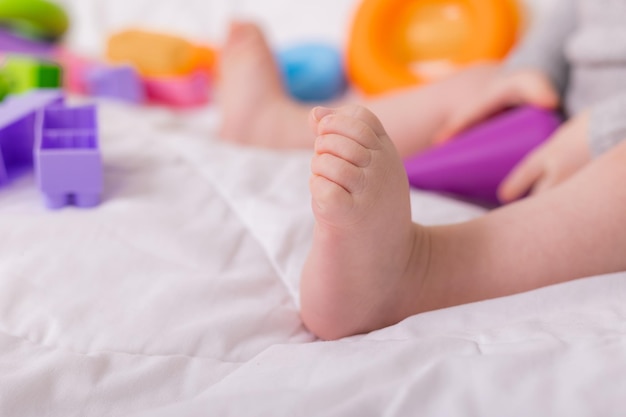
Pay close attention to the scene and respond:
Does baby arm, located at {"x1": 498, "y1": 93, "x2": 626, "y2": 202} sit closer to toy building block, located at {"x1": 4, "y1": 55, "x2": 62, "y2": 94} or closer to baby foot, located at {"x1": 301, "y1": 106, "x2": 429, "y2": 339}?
baby foot, located at {"x1": 301, "y1": 106, "x2": 429, "y2": 339}

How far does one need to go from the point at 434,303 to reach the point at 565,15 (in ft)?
2.27

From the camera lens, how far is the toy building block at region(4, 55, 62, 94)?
36.7 inches

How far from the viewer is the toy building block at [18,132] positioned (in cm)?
75

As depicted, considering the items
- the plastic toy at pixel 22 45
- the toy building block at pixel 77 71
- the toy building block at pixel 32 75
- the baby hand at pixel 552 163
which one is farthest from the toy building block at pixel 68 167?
the plastic toy at pixel 22 45

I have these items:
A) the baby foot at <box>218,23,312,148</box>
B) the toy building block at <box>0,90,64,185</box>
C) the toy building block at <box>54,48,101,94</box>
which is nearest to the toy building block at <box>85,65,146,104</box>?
the toy building block at <box>54,48,101,94</box>

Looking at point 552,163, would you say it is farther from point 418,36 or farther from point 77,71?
point 77,71

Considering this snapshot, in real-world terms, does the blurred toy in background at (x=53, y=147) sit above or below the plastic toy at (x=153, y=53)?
above

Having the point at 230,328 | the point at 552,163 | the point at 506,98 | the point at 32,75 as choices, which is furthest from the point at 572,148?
the point at 32,75

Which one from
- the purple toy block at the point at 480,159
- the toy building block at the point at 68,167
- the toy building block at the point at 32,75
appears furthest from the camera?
the toy building block at the point at 32,75

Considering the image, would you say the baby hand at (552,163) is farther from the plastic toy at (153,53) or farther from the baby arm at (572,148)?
the plastic toy at (153,53)

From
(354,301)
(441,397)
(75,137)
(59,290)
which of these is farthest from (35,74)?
(441,397)

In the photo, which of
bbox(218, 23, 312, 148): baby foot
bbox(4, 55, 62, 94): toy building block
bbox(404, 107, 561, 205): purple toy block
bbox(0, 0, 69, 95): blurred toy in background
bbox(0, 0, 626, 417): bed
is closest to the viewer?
bbox(0, 0, 626, 417): bed

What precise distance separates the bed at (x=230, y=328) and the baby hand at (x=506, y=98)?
0.19 m

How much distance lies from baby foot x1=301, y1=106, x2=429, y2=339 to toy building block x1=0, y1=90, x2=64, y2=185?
0.39 metres
